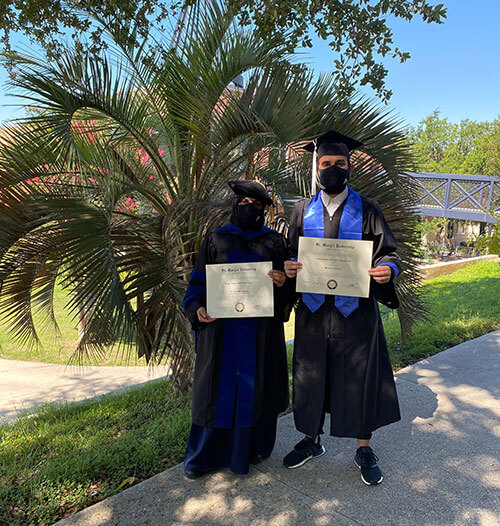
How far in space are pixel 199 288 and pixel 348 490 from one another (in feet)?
4.77

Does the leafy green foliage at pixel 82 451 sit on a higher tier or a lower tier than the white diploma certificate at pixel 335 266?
lower

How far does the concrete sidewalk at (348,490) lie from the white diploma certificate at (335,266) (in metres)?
1.17

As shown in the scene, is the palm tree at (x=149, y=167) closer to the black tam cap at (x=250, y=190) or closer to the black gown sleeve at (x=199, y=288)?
the black gown sleeve at (x=199, y=288)

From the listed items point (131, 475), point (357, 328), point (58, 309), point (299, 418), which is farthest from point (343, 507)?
point (58, 309)

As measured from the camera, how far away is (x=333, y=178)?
8.35ft

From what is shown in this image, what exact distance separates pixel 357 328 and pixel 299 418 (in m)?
0.68

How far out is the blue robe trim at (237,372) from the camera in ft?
8.60

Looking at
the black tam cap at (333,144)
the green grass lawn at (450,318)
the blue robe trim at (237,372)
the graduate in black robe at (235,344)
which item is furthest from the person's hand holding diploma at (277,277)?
the green grass lawn at (450,318)

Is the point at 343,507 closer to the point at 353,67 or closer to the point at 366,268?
the point at 366,268

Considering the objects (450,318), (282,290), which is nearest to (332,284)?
(282,290)

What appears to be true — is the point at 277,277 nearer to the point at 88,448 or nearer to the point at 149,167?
the point at 88,448

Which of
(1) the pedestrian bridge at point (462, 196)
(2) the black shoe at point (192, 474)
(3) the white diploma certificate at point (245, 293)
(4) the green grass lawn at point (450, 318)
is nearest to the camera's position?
(3) the white diploma certificate at point (245, 293)

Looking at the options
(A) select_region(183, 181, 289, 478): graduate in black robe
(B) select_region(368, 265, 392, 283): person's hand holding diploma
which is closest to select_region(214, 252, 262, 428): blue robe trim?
(A) select_region(183, 181, 289, 478): graduate in black robe

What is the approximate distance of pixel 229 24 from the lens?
143 inches
